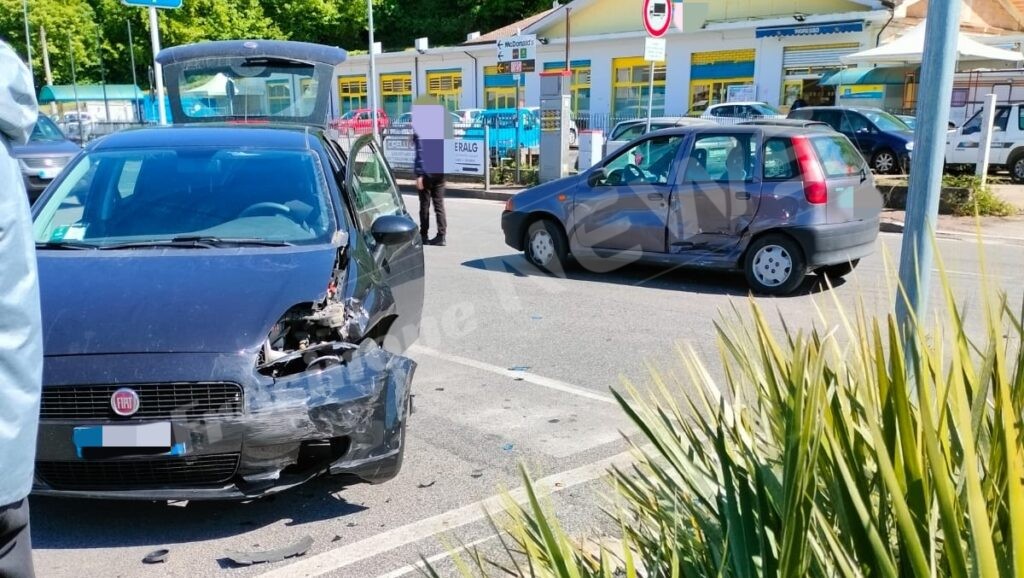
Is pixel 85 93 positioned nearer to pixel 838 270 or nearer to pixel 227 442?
pixel 838 270

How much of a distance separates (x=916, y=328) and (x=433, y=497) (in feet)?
8.92

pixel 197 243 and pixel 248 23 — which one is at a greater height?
pixel 248 23

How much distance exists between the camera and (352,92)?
162 feet

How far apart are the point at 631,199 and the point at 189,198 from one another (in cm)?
511

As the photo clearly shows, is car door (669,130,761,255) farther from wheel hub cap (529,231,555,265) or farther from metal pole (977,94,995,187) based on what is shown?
metal pole (977,94,995,187)

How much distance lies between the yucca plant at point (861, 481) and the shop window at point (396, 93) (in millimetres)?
44664

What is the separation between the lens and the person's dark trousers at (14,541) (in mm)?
2014

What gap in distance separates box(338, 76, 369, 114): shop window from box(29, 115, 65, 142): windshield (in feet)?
109

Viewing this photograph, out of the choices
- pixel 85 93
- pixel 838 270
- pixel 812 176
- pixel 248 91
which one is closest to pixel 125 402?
pixel 248 91

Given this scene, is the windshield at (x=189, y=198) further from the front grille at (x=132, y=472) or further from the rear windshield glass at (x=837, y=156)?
the rear windshield glass at (x=837, y=156)

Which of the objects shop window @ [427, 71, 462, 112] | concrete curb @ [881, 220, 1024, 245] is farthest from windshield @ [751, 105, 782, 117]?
shop window @ [427, 71, 462, 112]

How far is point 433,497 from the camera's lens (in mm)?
4012

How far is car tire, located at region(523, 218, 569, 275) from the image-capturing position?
9523mm

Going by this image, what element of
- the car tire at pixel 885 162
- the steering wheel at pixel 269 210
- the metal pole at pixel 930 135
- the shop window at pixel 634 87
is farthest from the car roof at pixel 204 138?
the shop window at pixel 634 87
